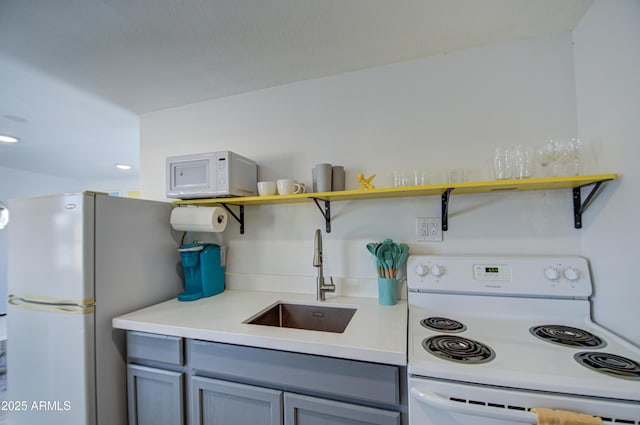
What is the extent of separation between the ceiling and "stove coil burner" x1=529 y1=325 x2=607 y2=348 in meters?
1.35

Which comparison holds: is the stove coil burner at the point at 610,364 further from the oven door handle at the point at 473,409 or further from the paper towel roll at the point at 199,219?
the paper towel roll at the point at 199,219

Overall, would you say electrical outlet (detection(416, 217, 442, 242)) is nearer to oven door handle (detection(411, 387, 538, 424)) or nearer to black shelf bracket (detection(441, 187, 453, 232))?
black shelf bracket (detection(441, 187, 453, 232))

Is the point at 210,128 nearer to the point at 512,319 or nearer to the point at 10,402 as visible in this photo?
the point at 10,402

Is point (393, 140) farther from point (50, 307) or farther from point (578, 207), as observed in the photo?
point (50, 307)

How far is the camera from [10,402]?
1.35 m

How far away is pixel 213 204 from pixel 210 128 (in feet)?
1.91

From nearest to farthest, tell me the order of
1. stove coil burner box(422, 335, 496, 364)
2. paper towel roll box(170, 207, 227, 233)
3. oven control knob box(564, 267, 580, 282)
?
stove coil burner box(422, 335, 496, 364)
oven control knob box(564, 267, 580, 282)
paper towel roll box(170, 207, 227, 233)

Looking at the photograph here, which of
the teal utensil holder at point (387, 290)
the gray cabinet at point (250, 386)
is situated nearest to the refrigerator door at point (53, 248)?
the gray cabinet at point (250, 386)

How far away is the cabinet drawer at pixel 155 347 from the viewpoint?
1.13 meters

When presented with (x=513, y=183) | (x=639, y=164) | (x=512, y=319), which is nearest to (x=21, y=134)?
(x=513, y=183)

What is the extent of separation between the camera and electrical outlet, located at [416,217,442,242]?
139 centimetres

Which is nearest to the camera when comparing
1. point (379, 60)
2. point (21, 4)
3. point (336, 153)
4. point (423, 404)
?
point (423, 404)

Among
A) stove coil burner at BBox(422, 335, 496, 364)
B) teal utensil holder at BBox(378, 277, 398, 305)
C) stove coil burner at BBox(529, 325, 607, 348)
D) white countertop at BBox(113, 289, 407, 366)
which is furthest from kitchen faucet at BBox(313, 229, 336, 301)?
stove coil burner at BBox(529, 325, 607, 348)

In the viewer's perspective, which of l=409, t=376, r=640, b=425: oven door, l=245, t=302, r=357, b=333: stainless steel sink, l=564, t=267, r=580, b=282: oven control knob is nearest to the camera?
l=409, t=376, r=640, b=425: oven door
